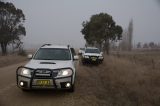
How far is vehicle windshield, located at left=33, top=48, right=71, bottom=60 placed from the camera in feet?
38.2

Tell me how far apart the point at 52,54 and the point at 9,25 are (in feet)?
126

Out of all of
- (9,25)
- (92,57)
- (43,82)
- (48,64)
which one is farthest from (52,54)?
(9,25)

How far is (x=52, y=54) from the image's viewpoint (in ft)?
39.0

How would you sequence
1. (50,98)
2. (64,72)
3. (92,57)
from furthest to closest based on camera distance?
1. (92,57)
2. (50,98)
3. (64,72)

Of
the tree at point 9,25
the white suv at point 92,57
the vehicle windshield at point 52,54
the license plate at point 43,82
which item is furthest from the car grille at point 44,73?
the tree at point 9,25

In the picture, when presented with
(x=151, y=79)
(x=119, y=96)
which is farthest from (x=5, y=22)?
(x=119, y=96)

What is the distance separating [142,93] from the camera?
40.0 feet

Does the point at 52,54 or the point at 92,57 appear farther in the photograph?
the point at 92,57

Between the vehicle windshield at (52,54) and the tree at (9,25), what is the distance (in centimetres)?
3630

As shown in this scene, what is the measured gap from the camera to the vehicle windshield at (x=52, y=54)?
11648 mm

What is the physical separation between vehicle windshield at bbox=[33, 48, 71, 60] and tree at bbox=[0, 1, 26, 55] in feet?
119

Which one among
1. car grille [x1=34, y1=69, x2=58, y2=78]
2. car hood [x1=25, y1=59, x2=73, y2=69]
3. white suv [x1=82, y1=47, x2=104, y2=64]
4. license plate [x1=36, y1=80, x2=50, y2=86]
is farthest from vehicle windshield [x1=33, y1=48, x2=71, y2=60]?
white suv [x1=82, y1=47, x2=104, y2=64]

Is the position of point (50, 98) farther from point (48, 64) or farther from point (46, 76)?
point (48, 64)

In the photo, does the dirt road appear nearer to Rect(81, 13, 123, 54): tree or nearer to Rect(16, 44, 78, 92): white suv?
Rect(16, 44, 78, 92): white suv
